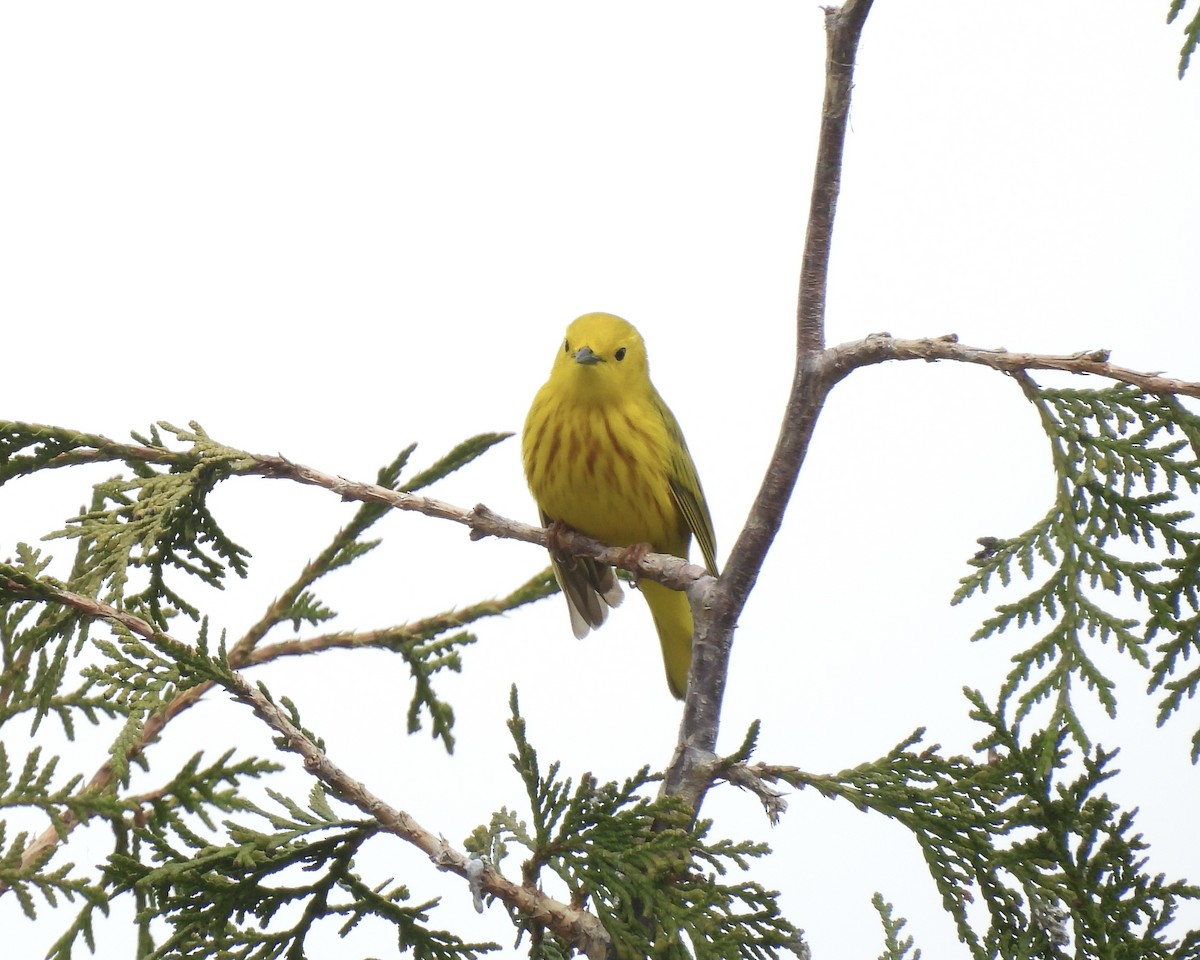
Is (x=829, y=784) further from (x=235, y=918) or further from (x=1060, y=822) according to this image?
(x=235, y=918)

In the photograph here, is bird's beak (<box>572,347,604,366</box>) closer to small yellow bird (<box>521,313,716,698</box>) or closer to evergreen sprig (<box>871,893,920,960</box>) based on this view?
small yellow bird (<box>521,313,716,698</box>)

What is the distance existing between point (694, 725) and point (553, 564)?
996 millimetres

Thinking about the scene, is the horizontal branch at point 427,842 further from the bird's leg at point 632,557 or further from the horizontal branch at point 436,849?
the bird's leg at point 632,557

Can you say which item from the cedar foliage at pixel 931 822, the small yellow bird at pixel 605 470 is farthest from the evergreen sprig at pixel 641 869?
the small yellow bird at pixel 605 470

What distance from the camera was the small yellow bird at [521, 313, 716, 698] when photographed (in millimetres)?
3078

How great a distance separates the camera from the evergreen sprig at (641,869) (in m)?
1.73

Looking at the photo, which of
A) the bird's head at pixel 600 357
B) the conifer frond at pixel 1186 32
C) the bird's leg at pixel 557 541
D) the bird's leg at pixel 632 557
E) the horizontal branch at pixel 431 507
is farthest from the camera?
the bird's head at pixel 600 357

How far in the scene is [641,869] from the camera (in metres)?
1.79

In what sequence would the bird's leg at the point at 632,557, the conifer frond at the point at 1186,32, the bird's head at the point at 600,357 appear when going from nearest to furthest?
the conifer frond at the point at 1186,32 → the bird's leg at the point at 632,557 → the bird's head at the point at 600,357

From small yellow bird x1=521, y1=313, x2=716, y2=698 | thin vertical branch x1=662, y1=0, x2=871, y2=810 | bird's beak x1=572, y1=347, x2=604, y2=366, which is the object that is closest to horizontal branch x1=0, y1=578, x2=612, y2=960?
thin vertical branch x1=662, y1=0, x2=871, y2=810

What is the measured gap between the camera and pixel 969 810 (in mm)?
1845

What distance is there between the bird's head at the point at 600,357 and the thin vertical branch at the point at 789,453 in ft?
4.12

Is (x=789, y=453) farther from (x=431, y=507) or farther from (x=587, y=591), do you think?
(x=587, y=591)

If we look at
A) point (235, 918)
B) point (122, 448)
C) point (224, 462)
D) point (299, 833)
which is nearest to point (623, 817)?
point (299, 833)
